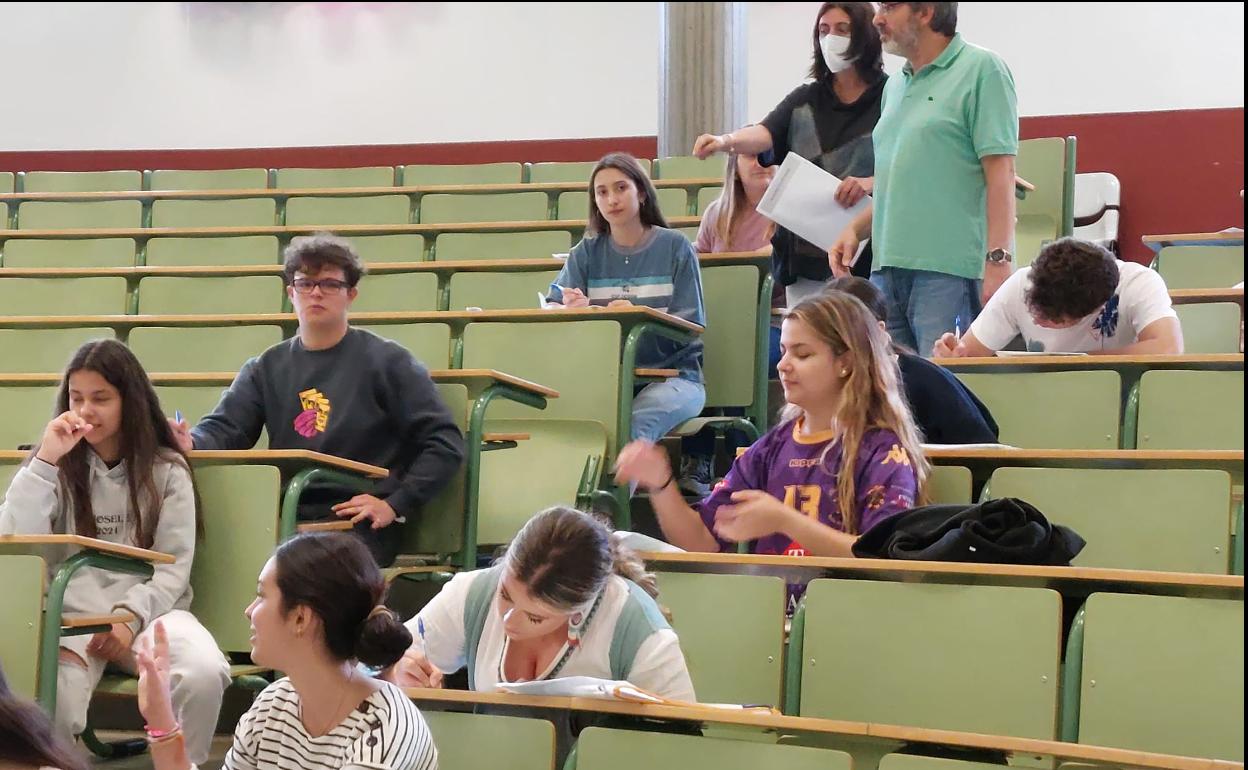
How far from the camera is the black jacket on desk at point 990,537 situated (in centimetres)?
171

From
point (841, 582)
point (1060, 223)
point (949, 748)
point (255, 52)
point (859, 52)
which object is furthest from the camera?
point (1060, 223)

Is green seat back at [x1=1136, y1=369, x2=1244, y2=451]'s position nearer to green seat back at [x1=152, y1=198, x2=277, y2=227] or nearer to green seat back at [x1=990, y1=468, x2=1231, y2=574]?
green seat back at [x1=990, y1=468, x2=1231, y2=574]

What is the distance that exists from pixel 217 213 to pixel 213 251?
1.99 feet

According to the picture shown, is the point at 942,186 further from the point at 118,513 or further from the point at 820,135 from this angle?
the point at 118,513

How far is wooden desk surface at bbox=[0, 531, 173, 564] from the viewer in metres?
1.97

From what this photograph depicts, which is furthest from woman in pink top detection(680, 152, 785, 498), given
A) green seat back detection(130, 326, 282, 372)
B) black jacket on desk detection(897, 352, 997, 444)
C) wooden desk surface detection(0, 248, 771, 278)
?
green seat back detection(130, 326, 282, 372)

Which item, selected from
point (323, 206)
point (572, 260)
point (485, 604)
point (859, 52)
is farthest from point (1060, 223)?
point (485, 604)

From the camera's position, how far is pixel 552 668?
168 centimetres

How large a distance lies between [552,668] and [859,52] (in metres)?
1.82

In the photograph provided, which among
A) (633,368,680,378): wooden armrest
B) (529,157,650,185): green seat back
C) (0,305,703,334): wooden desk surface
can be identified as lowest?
(633,368,680,378): wooden armrest

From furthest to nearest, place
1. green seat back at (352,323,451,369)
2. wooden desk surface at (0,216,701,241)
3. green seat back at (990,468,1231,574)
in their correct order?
1. wooden desk surface at (0,216,701,241)
2. green seat back at (352,323,451,369)
3. green seat back at (990,468,1231,574)

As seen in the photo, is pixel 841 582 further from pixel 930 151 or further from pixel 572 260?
pixel 572 260

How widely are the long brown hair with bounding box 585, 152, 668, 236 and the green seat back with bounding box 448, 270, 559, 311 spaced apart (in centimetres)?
28

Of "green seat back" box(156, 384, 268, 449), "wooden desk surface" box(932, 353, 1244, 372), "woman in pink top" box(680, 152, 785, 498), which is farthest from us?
"woman in pink top" box(680, 152, 785, 498)
